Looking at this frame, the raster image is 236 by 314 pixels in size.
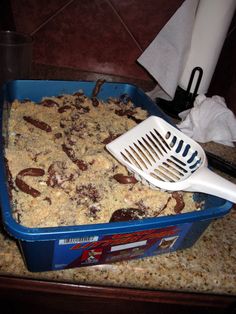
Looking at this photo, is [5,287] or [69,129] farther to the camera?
[69,129]

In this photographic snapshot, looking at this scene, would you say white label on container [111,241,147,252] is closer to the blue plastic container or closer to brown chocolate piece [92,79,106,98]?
the blue plastic container

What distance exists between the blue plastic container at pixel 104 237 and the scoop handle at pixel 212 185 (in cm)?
3

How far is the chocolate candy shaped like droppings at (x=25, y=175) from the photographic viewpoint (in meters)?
0.56

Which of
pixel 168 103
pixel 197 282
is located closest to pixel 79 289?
pixel 197 282

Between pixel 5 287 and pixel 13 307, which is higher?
pixel 5 287

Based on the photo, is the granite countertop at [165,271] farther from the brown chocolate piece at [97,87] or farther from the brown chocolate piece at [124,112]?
the brown chocolate piece at [97,87]

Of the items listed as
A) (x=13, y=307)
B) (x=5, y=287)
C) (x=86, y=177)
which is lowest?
(x=13, y=307)

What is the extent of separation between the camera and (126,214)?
542 mm

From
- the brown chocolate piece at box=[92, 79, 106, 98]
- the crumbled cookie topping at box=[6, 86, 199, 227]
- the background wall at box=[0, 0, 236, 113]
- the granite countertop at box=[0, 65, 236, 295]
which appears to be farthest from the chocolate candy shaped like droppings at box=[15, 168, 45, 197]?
the background wall at box=[0, 0, 236, 113]

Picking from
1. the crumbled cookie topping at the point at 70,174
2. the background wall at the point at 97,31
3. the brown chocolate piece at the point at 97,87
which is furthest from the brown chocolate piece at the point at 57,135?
the background wall at the point at 97,31

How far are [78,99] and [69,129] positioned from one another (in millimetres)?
146

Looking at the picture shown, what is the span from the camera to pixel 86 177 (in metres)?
0.63

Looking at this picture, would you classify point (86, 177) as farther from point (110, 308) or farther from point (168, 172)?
point (110, 308)

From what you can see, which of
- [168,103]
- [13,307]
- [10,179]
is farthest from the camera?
[168,103]
